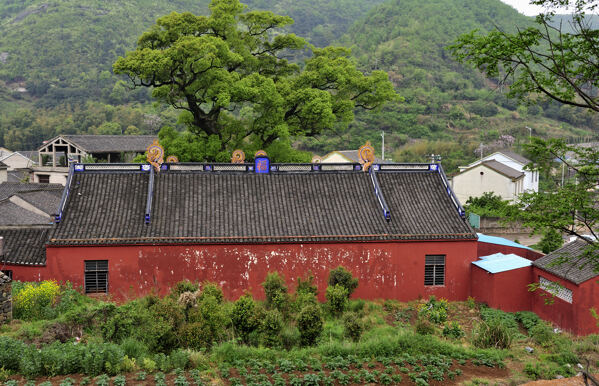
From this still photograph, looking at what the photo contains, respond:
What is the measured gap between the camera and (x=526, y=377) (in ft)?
35.9

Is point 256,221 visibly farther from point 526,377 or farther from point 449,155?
point 449,155

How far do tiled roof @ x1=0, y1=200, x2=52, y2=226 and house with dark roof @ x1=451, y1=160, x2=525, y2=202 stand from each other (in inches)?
1160

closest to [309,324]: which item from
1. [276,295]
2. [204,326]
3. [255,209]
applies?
[204,326]

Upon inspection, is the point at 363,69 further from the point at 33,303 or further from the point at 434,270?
the point at 33,303

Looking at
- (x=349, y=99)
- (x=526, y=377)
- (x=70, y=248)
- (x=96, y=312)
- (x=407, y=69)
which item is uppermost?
(x=407, y=69)

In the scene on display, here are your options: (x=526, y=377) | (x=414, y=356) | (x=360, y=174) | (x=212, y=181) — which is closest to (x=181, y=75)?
(x=212, y=181)

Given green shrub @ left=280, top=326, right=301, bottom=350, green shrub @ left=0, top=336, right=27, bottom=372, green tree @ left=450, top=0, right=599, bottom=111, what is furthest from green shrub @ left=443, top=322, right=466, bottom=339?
green shrub @ left=0, top=336, right=27, bottom=372

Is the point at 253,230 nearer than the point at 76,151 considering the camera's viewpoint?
Yes

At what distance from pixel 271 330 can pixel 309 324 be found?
91 centimetres

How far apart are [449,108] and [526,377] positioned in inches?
2797

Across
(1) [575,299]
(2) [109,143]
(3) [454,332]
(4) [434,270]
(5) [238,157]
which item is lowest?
(3) [454,332]

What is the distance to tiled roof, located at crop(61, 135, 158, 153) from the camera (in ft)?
152

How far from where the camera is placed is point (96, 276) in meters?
16.9

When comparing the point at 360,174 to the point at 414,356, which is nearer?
the point at 414,356
